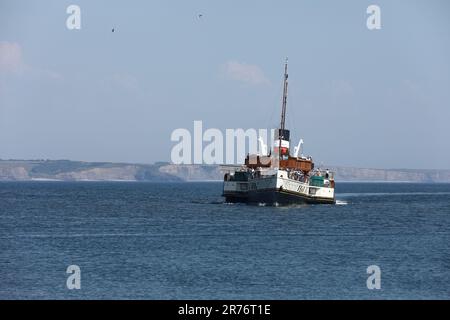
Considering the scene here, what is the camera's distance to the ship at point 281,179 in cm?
12319

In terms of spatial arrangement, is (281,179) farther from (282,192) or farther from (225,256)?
(225,256)

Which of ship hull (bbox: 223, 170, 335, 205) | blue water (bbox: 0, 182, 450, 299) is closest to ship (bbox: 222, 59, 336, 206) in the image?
ship hull (bbox: 223, 170, 335, 205)

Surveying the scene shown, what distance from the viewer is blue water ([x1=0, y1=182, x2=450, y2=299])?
166 ft

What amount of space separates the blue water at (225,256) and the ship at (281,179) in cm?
1482

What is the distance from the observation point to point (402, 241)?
78375 mm

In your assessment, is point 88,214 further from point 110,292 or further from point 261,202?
point 110,292

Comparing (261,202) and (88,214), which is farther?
(261,202)

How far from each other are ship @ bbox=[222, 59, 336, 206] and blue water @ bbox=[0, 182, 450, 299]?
14.8m

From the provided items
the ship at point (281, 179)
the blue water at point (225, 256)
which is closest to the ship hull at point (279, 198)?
the ship at point (281, 179)

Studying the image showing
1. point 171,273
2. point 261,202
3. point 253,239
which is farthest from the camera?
point 261,202

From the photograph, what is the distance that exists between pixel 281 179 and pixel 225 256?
56.7 metres

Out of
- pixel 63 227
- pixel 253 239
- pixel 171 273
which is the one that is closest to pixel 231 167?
pixel 63 227
